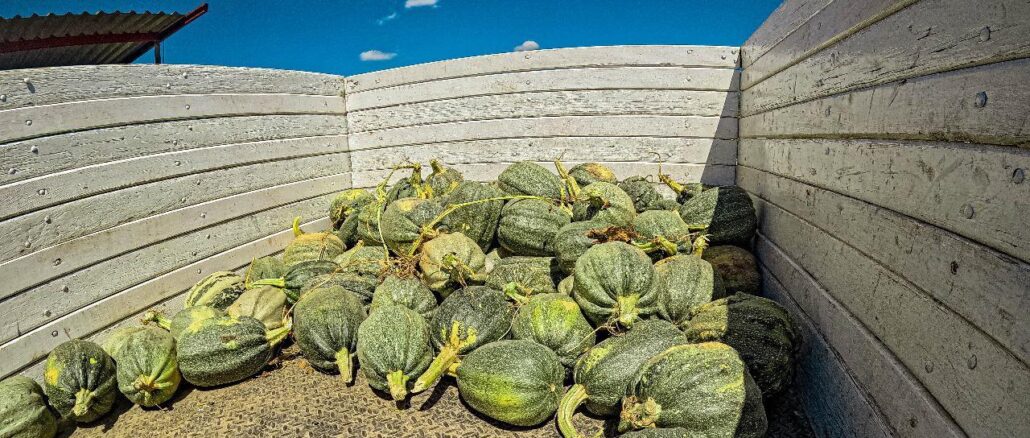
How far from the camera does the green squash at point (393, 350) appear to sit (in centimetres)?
323

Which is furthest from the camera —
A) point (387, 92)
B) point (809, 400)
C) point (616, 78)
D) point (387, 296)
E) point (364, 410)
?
point (387, 92)

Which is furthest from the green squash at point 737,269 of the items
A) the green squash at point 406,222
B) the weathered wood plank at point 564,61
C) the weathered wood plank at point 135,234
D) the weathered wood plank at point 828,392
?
the weathered wood plank at point 135,234

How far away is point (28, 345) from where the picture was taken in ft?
11.5

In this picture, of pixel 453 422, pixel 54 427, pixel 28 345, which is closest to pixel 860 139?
pixel 453 422

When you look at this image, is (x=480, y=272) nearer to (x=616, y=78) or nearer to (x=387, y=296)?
(x=387, y=296)

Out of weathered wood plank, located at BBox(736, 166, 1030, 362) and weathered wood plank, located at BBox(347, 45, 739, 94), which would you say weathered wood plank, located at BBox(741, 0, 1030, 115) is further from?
weathered wood plank, located at BBox(347, 45, 739, 94)

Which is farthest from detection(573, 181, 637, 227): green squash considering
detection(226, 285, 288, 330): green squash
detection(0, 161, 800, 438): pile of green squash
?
detection(226, 285, 288, 330): green squash

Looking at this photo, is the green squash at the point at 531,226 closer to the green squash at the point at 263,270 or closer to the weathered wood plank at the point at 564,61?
the weathered wood plank at the point at 564,61

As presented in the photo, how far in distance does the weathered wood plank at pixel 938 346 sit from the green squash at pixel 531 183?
2.54 meters

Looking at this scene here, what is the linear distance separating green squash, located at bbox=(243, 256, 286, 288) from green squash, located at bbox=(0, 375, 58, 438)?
1.62m

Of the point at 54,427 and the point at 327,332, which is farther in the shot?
the point at 327,332

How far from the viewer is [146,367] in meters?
3.48

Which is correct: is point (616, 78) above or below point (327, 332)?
above

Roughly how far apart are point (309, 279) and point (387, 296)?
93 centimetres
